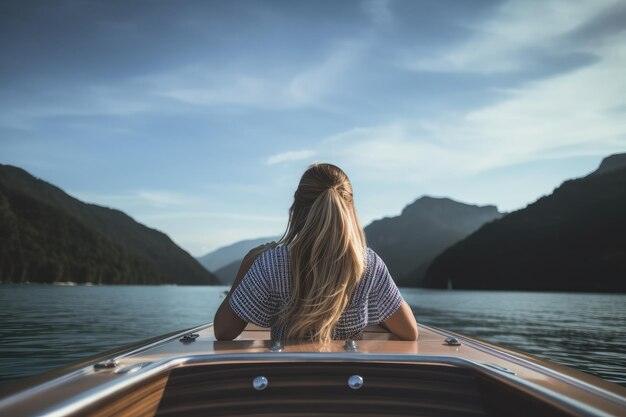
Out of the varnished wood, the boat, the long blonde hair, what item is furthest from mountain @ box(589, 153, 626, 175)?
the varnished wood

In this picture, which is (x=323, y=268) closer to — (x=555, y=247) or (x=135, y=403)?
(x=135, y=403)

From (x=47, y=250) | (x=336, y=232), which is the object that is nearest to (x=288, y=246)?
(x=336, y=232)

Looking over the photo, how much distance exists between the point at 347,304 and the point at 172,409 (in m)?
1.19

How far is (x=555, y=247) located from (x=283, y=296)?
411 feet

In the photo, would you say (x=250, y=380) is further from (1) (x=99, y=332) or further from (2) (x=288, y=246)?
(1) (x=99, y=332)

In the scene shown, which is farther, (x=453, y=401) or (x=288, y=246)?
(x=288, y=246)

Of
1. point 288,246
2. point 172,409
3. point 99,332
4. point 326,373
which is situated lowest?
point 99,332

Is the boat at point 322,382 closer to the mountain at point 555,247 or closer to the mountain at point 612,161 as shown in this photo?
the mountain at point 555,247

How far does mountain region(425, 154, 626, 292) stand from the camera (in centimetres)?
10281

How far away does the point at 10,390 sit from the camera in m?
1.83

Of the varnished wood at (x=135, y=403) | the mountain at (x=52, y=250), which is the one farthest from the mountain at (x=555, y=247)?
the varnished wood at (x=135, y=403)

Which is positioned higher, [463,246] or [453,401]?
[463,246]

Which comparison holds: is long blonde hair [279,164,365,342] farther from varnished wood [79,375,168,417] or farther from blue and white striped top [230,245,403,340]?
varnished wood [79,375,168,417]

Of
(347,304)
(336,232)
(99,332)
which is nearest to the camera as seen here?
(336,232)
